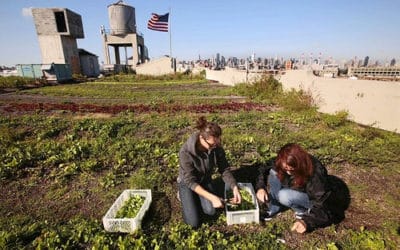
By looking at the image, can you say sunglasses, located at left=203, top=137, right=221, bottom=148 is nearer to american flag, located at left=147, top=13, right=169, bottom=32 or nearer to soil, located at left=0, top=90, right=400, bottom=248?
soil, located at left=0, top=90, right=400, bottom=248

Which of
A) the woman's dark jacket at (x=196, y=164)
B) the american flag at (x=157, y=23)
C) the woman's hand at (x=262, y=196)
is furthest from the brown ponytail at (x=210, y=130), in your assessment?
the american flag at (x=157, y=23)

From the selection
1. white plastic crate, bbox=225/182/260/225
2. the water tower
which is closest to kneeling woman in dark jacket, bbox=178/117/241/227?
white plastic crate, bbox=225/182/260/225

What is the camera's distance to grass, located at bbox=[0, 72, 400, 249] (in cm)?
247

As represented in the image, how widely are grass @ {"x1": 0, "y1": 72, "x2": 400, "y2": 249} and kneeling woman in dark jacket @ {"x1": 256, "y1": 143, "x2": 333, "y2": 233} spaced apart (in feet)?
0.66

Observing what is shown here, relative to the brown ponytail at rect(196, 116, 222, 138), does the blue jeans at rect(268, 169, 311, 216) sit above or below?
below

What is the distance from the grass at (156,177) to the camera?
97.2 inches

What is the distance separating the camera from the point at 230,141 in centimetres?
528

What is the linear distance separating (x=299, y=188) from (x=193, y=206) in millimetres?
1238

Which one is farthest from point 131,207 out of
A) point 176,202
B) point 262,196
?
point 262,196

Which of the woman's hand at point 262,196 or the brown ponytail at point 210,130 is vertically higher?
the brown ponytail at point 210,130

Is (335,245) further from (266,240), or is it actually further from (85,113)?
(85,113)

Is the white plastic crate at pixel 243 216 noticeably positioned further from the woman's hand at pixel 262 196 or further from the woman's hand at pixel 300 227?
the woman's hand at pixel 300 227

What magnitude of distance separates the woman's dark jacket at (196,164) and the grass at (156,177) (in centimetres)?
52

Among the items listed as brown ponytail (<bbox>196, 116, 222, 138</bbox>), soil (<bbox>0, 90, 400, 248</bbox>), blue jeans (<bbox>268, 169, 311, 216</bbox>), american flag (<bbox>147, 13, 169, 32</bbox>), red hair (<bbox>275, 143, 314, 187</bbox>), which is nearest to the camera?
red hair (<bbox>275, 143, 314, 187</bbox>)
